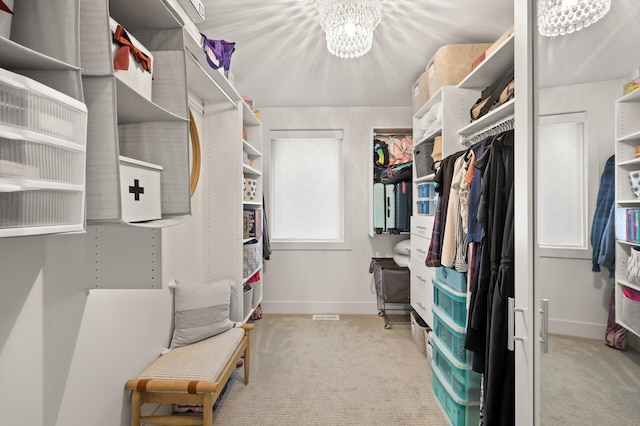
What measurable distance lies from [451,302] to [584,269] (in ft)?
3.35

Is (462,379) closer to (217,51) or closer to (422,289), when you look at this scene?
(422,289)

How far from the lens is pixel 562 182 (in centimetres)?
90

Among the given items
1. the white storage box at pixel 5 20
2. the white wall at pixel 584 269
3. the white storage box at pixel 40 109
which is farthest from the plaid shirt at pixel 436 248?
the white storage box at pixel 5 20

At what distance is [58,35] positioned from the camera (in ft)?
2.31

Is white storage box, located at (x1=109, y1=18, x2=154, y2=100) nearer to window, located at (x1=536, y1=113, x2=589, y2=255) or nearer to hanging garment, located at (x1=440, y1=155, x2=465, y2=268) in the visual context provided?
window, located at (x1=536, y1=113, x2=589, y2=255)

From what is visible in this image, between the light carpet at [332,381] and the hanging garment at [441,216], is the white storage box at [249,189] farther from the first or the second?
the hanging garment at [441,216]

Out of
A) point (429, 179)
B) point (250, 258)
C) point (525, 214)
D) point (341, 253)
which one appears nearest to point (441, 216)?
point (429, 179)

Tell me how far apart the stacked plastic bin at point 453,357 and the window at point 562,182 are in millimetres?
785

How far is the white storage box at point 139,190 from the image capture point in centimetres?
94

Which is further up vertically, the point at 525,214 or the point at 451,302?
the point at 525,214

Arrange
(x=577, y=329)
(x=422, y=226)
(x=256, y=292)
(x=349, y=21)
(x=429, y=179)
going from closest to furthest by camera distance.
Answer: (x=577, y=329)
(x=349, y=21)
(x=422, y=226)
(x=429, y=179)
(x=256, y=292)

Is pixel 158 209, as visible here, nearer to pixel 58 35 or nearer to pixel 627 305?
pixel 58 35

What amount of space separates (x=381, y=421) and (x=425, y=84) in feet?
8.33

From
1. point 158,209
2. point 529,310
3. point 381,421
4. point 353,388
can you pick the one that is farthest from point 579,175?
point 353,388
